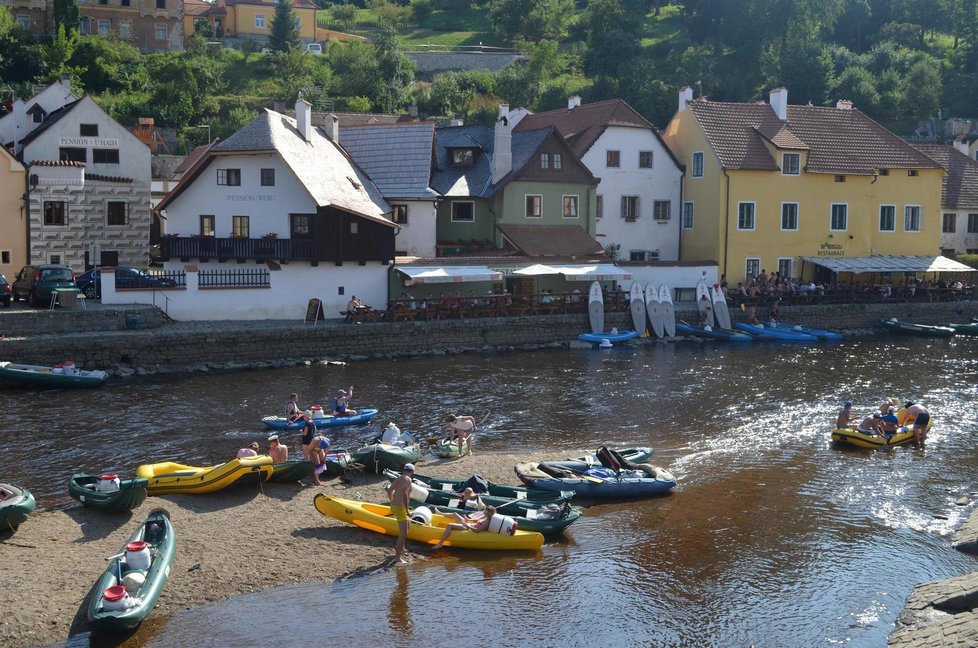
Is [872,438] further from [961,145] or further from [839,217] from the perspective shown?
[961,145]

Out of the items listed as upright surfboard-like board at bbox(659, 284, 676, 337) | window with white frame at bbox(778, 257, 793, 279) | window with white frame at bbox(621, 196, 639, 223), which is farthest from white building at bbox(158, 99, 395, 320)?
window with white frame at bbox(778, 257, 793, 279)

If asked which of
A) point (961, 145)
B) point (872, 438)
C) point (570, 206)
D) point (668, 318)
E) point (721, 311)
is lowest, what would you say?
point (872, 438)

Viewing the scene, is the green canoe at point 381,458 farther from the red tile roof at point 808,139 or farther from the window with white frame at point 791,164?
the window with white frame at point 791,164

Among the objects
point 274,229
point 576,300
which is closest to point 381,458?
point 274,229

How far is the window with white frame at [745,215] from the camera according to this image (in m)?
56.2

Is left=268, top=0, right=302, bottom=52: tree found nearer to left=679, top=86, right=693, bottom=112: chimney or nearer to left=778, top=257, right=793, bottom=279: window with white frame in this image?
left=679, top=86, right=693, bottom=112: chimney

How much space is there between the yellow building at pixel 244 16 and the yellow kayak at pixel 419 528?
92109 millimetres

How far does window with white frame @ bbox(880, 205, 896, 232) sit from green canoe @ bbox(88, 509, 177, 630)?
50.2 m

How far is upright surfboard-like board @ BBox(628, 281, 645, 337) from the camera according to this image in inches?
1923

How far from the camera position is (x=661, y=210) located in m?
58.2

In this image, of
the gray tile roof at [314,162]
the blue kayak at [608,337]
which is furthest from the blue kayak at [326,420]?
the blue kayak at [608,337]

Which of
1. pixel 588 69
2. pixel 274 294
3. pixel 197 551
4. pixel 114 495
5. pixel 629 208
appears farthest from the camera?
pixel 588 69

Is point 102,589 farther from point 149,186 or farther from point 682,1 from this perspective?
point 682,1

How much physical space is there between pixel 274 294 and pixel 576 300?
45.8 ft
